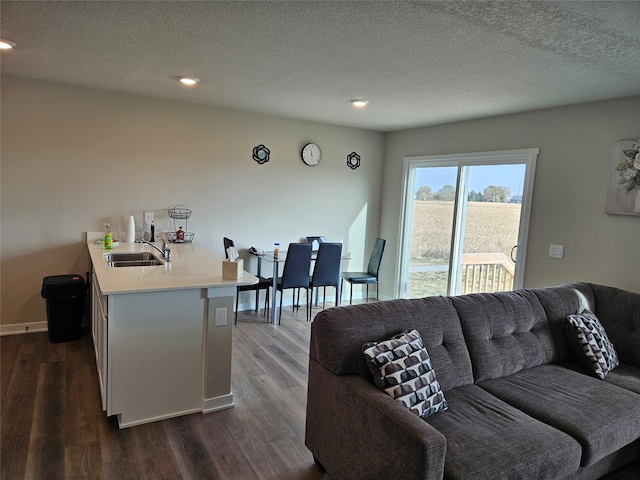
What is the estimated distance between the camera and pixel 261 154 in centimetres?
514

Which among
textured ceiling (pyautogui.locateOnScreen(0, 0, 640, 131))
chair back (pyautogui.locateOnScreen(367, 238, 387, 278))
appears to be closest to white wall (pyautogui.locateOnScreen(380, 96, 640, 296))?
textured ceiling (pyautogui.locateOnScreen(0, 0, 640, 131))

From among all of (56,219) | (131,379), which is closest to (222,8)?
(131,379)

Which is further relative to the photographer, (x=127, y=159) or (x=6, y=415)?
(x=127, y=159)

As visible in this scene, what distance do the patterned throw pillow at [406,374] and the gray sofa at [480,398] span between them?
0.06 m

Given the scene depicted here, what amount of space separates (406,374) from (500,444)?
47 cm

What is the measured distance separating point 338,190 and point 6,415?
426cm

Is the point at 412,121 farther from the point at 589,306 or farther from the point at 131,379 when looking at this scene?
the point at 131,379

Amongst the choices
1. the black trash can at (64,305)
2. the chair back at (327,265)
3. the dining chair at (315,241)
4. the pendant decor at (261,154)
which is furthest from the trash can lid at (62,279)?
the dining chair at (315,241)

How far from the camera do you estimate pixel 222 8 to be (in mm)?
2160

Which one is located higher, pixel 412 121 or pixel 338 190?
pixel 412 121

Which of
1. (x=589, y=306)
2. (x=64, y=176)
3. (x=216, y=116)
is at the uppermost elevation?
(x=216, y=116)

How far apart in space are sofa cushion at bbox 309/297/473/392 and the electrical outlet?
30.7 inches

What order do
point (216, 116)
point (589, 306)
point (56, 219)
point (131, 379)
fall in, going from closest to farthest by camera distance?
1. point (131, 379)
2. point (589, 306)
3. point (56, 219)
4. point (216, 116)

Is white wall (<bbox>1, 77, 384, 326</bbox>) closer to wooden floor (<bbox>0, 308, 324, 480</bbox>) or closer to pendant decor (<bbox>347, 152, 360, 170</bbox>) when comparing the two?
pendant decor (<bbox>347, 152, 360, 170</bbox>)
